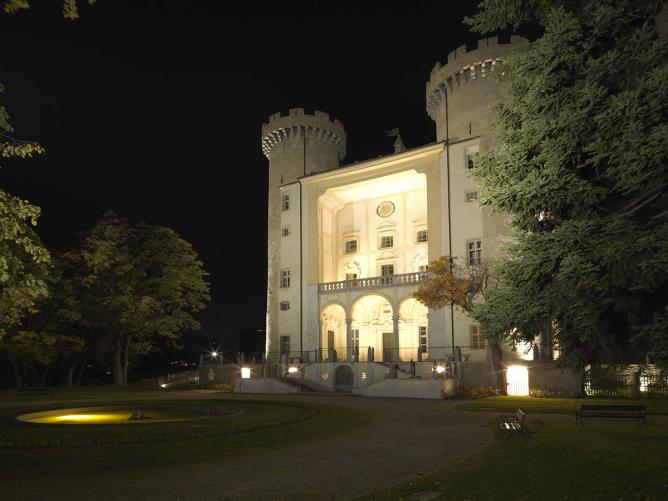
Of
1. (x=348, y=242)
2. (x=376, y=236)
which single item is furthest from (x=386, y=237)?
(x=348, y=242)

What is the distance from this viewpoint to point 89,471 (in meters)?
12.0

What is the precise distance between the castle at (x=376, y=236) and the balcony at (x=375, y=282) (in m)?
0.08

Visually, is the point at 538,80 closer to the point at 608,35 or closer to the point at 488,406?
the point at 608,35

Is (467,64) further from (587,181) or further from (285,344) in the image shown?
(587,181)

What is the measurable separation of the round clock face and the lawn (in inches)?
1399

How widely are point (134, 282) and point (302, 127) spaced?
856 inches

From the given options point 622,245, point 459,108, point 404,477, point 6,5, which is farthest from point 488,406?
point 459,108

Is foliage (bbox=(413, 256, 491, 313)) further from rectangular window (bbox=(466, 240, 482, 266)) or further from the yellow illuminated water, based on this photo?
the yellow illuminated water

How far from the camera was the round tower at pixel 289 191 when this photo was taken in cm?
4988

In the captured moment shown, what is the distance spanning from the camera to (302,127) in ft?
182

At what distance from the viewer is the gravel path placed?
1009 centimetres

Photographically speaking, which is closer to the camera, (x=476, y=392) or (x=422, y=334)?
(x=476, y=392)

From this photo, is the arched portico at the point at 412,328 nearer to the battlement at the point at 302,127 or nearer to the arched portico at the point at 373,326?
the arched portico at the point at 373,326

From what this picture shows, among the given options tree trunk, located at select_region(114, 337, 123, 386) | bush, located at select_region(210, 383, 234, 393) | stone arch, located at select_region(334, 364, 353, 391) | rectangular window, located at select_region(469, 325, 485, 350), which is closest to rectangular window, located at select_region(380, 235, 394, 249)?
rectangular window, located at select_region(469, 325, 485, 350)
